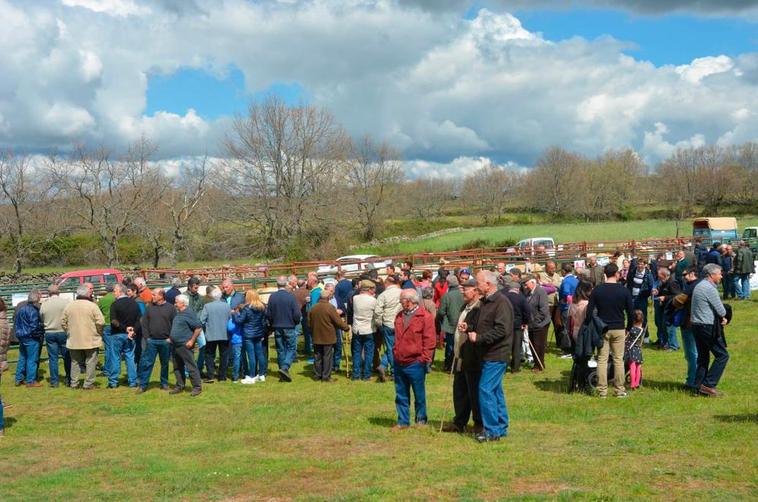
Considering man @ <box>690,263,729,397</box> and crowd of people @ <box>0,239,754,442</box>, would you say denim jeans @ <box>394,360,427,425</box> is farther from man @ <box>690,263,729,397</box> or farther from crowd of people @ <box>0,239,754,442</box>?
man @ <box>690,263,729,397</box>

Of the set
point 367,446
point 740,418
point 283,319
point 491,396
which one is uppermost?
point 283,319

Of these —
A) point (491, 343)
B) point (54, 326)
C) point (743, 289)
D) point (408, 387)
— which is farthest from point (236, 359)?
point (743, 289)

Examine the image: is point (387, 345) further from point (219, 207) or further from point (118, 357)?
point (219, 207)

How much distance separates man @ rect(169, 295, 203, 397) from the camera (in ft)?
37.1

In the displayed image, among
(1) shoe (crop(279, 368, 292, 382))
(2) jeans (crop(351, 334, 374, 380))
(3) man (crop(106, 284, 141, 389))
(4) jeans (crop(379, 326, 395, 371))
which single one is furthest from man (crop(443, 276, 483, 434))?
(3) man (crop(106, 284, 141, 389))

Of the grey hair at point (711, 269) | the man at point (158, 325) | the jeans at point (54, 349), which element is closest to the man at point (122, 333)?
the man at point (158, 325)

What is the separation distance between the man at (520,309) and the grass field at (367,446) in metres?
0.41

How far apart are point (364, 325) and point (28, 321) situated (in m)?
6.06

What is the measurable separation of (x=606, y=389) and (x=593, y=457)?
10.4 feet

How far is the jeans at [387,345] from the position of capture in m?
11.4

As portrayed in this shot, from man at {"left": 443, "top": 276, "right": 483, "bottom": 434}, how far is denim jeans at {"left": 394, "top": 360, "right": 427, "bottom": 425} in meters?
0.40

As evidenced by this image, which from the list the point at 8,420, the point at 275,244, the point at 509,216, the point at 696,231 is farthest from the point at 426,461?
the point at 509,216

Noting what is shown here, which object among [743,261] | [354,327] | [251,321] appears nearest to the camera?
[354,327]

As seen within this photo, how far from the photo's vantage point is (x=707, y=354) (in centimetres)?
949
